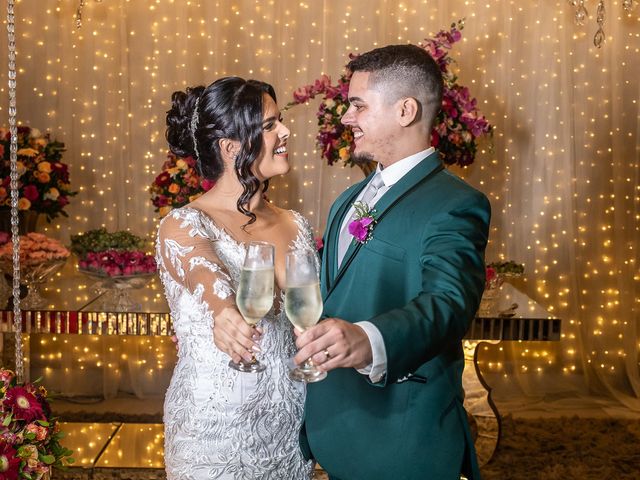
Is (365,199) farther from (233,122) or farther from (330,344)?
(330,344)

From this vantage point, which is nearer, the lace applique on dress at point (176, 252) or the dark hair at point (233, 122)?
the lace applique on dress at point (176, 252)

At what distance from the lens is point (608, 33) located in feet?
18.3

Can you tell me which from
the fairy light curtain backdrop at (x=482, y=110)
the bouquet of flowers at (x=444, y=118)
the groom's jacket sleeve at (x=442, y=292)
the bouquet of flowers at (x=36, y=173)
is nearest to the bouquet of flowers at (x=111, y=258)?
the bouquet of flowers at (x=36, y=173)

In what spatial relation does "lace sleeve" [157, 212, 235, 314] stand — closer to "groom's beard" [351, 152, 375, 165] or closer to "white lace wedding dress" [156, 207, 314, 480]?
"white lace wedding dress" [156, 207, 314, 480]

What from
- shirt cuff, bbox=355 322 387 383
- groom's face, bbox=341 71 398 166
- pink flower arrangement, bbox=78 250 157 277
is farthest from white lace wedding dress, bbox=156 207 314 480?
pink flower arrangement, bbox=78 250 157 277

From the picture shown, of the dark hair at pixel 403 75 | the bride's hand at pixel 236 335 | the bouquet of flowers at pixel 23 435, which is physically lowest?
the bouquet of flowers at pixel 23 435

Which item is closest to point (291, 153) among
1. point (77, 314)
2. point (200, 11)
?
point (200, 11)

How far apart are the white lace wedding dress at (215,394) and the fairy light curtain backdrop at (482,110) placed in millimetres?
2999

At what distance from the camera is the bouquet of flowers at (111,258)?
409 centimetres

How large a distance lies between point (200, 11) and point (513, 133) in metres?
2.12

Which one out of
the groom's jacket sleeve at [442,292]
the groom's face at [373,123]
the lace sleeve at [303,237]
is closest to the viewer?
the groom's jacket sleeve at [442,292]

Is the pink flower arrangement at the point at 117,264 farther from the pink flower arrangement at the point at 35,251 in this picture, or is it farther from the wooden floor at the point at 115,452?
the wooden floor at the point at 115,452

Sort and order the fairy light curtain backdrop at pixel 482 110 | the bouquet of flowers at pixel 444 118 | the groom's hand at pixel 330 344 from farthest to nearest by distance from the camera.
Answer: the fairy light curtain backdrop at pixel 482 110 → the bouquet of flowers at pixel 444 118 → the groom's hand at pixel 330 344

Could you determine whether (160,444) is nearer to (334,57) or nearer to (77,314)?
(77,314)
